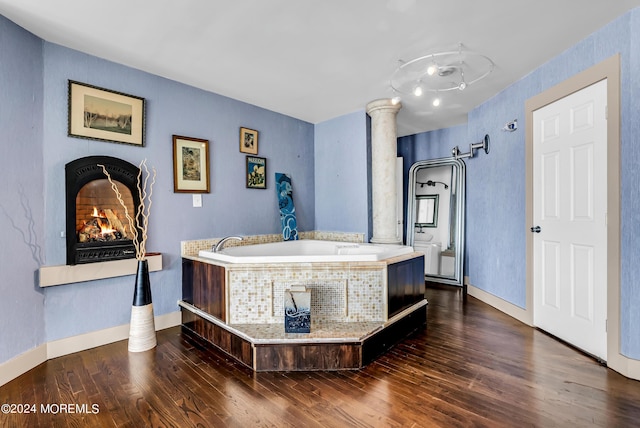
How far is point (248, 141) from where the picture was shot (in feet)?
12.0

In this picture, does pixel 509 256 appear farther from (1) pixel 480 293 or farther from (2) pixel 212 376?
(2) pixel 212 376

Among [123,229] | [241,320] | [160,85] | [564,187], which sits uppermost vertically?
[160,85]

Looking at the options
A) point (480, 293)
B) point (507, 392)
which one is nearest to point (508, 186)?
point (480, 293)

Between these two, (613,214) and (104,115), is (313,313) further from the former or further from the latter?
(104,115)

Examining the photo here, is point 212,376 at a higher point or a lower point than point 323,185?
lower

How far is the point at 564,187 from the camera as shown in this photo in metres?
2.51

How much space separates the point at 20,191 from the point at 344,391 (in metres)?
2.52

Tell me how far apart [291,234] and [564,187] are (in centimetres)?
281

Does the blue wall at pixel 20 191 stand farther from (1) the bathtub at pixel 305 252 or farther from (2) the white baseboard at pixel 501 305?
(2) the white baseboard at pixel 501 305

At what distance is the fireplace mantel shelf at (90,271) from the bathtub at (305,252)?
417 millimetres

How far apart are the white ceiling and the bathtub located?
1.61m

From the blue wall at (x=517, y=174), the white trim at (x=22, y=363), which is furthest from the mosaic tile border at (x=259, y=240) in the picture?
the blue wall at (x=517, y=174)

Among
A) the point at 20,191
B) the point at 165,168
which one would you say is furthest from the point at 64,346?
the point at 165,168

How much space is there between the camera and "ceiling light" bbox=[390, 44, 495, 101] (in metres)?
2.54
